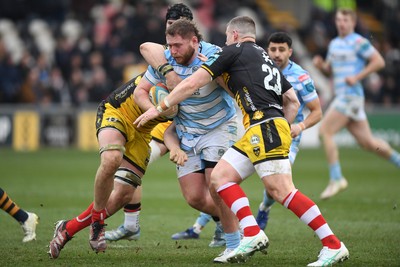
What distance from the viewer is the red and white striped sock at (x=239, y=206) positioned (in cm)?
787

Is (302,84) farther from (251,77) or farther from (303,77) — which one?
(251,77)

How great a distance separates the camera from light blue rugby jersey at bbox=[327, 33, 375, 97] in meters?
14.7

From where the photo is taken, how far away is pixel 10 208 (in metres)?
9.81

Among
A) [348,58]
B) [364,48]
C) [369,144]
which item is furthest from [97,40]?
[369,144]

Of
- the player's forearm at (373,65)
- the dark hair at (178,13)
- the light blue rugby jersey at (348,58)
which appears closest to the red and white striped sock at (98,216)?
the dark hair at (178,13)

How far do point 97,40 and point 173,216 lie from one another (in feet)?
53.1

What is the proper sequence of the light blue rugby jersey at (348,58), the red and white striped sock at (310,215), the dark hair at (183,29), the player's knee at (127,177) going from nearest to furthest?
the red and white striped sock at (310,215) → the dark hair at (183,29) → the player's knee at (127,177) → the light blue rugby jersey at (348,58)

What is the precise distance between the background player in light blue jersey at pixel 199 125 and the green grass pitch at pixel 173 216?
660mm

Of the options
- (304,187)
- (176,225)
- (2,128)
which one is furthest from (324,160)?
(176,225)

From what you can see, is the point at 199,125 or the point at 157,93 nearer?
the point at 157,93

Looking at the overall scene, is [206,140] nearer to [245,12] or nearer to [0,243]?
[0,243]

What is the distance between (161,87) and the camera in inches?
350

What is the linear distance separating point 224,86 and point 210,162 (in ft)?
3.16

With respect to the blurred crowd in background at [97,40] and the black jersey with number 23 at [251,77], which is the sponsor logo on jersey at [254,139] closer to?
the black jersey with number 23 at [251,77]
